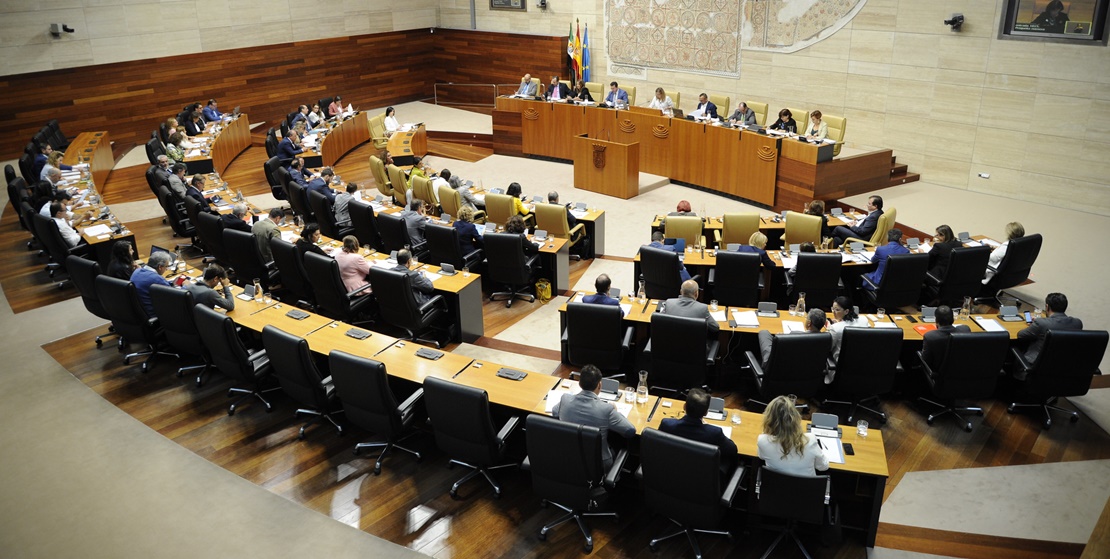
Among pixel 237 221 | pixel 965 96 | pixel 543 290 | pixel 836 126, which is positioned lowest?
pixel 543 290

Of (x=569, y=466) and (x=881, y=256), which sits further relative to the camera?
(x=881, y=256)

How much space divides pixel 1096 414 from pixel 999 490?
1.80 m

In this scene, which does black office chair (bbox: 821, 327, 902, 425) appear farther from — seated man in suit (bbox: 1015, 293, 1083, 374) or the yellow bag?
the yellow bag

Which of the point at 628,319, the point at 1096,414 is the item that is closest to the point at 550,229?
the point at 628,319

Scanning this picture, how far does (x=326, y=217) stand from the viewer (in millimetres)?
11016

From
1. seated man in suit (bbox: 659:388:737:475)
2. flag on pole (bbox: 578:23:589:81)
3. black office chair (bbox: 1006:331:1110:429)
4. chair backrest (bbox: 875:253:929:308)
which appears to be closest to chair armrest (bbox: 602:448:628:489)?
seated man in suit (bbox: 659:388:737:475)

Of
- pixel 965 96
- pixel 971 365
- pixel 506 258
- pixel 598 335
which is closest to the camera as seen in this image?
pixel 971 365

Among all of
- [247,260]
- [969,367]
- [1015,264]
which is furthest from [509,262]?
[1015,264]

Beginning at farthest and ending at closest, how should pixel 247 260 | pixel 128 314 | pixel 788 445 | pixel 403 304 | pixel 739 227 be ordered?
1. pixel 739 227
2. pixel 247 260
3. pixel 403 304
4. pixel 128 314
5. pixel 788 445

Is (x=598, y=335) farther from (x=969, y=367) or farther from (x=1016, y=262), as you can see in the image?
(x=1016, y=262)

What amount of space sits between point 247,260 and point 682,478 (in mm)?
6637

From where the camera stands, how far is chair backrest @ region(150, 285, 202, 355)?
730 cm

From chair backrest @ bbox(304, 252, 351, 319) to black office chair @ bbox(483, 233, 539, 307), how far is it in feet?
6.07

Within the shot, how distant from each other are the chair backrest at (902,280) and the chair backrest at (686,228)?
228 centimetres
